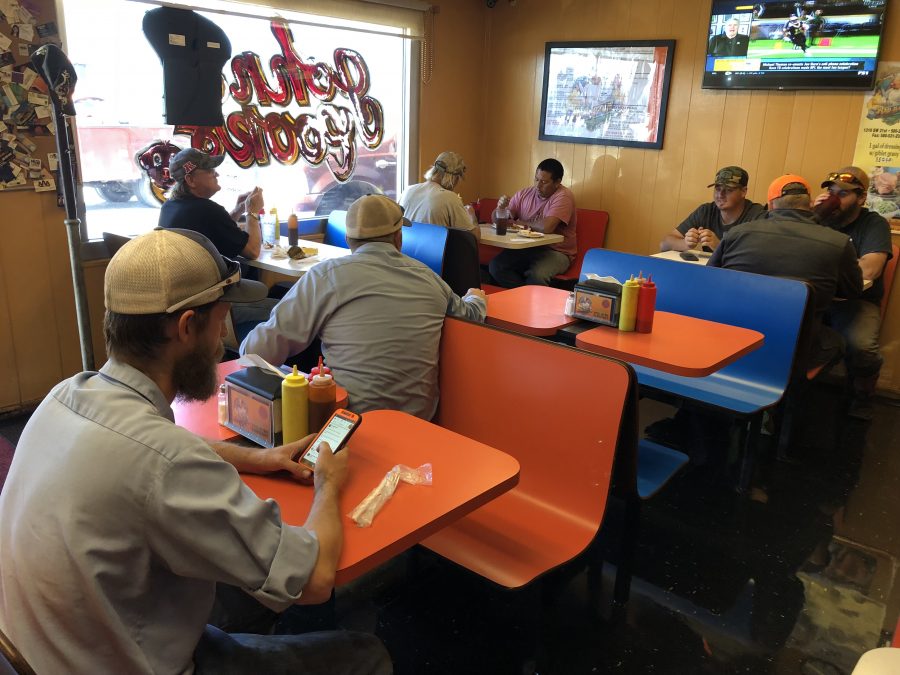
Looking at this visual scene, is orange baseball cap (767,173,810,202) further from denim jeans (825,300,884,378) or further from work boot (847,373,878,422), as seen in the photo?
work boot (847,373,878,422)

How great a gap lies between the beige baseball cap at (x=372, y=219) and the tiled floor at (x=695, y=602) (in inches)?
41.4

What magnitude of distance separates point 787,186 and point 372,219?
224cm

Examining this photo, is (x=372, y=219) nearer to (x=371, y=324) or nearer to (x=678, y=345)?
(x=371, y=324)

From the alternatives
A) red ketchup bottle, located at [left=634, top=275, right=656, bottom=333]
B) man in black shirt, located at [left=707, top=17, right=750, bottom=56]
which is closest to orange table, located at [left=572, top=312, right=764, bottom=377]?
red ketchup bottle, located at [left=634, top=275, right=656, bottom=333]

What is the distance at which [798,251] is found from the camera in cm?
317

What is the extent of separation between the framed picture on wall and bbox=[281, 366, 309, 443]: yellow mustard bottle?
4.08m

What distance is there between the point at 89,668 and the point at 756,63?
4.72 metres

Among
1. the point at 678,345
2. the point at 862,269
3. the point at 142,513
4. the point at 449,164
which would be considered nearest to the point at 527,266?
the point at 449,164

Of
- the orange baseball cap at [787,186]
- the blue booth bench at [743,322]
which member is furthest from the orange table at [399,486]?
the orange baseball cap at [787,186]

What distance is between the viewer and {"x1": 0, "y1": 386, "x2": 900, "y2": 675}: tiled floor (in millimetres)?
2055

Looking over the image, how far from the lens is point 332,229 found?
4730 millimetres

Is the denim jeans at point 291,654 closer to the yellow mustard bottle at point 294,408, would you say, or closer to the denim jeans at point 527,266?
the yellow mustard bottle at point 294,408

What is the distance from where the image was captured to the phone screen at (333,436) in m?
1.49

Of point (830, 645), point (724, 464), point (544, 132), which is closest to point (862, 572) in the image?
point (830, 645)
